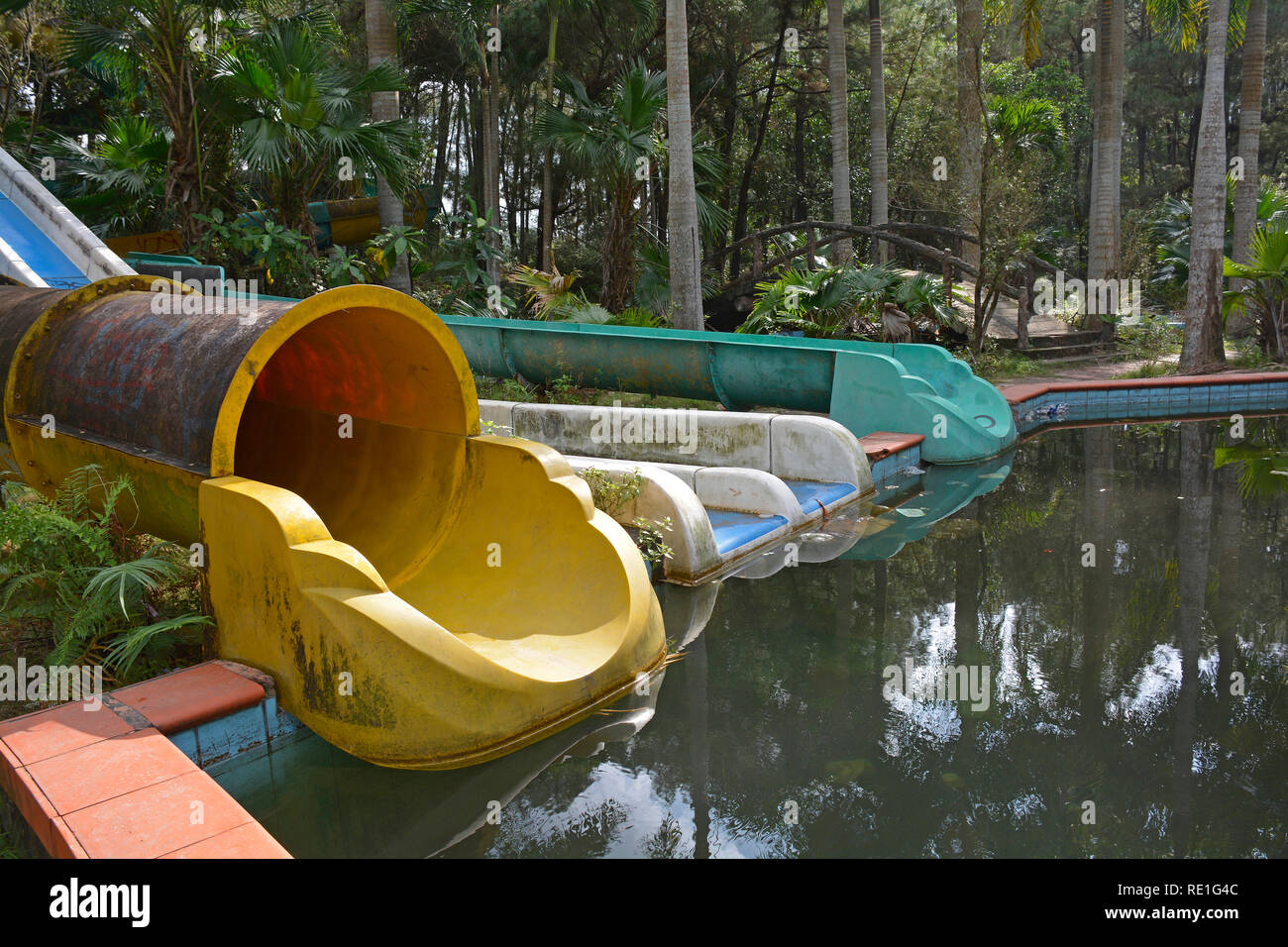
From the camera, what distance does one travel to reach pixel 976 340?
14.6m

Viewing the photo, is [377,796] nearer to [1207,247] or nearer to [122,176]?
[122,176]

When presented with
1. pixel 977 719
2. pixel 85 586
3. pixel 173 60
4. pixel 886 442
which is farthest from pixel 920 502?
pixel 173 60

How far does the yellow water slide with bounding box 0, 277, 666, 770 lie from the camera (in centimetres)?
396

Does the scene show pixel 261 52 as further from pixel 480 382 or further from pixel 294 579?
pixel 294 579

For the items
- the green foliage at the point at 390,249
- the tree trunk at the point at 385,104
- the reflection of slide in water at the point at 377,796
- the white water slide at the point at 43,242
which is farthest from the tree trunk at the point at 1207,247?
the white water slide at the point at 43,242

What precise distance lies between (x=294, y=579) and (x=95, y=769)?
3.12ft

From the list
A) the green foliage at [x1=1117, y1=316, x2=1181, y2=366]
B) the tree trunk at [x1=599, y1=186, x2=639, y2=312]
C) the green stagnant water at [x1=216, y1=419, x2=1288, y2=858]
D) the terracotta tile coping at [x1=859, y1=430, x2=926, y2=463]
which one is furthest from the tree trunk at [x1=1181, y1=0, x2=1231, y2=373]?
the tree trunk at [x1=599, y1=186, x2=639, y2=312]

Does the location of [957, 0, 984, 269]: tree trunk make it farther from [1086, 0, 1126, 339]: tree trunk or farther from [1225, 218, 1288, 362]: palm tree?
[1225, 218, 1288, 362]: palm tree

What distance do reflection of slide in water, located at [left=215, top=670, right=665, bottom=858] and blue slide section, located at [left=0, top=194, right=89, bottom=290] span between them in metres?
7.51

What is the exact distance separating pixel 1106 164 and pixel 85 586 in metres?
16.8

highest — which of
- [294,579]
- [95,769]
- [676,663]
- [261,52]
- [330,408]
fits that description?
[261,52]

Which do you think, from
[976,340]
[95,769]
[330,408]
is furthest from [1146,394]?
[95,769]

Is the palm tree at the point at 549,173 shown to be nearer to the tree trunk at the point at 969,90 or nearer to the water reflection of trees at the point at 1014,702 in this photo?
the tree trunk at the point at 969,90

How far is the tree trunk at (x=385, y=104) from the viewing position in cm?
1365
